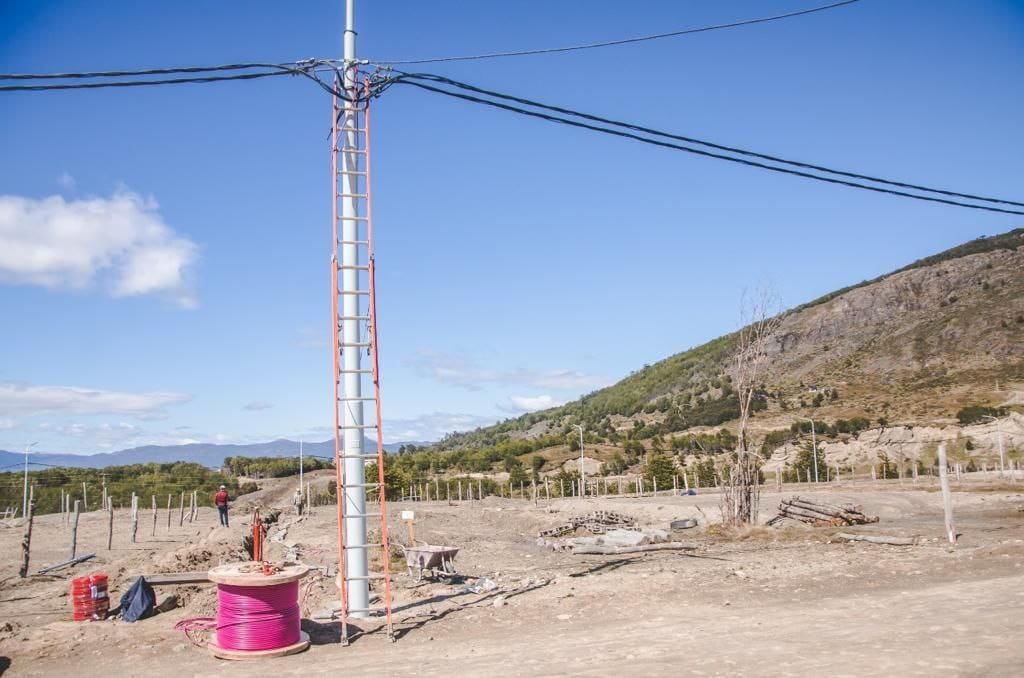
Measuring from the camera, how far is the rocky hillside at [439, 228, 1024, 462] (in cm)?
7450

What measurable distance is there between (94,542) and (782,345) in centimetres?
9999

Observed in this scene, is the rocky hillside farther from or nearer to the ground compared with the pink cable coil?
farther from the ground

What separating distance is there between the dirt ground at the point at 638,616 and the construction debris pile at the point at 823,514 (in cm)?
246

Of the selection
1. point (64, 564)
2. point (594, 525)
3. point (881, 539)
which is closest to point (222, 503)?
point (64, 564)

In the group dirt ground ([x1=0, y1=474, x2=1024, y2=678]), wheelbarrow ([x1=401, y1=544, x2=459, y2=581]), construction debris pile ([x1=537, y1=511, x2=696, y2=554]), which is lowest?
dirt ground ([x1=0, y1=474, x2=1024, y2=678])

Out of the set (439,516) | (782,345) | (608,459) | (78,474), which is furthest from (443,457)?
(439,516)

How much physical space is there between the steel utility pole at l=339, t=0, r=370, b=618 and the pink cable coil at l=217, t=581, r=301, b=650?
162 centimetres

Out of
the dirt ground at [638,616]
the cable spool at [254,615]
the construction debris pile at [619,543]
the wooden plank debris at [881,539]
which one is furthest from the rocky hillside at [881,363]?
the cable spool at [254,615]

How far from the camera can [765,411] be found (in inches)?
3425

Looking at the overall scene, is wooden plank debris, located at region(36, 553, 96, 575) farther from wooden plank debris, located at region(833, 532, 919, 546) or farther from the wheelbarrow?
wooden plank debris, located at region(833, 532, 919, 546)

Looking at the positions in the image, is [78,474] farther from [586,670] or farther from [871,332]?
[871,332]

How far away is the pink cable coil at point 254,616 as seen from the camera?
10.4 metres

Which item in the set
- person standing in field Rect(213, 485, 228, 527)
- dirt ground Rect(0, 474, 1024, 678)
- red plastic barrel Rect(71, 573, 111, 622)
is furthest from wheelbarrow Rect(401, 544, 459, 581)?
person standing in field Rect(213, 485, 228, 527)

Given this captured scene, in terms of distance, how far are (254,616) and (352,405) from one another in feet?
10.6
